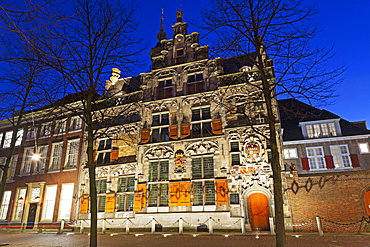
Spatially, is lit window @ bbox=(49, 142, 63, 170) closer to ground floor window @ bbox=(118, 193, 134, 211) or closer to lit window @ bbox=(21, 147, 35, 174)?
lit window @ bbox=(21, 147, 35, 174)

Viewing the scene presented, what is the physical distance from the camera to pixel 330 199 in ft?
43.3

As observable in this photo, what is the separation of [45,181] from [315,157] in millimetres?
23018

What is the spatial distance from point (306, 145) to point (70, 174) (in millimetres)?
20014

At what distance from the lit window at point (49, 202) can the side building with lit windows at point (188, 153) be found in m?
2.94

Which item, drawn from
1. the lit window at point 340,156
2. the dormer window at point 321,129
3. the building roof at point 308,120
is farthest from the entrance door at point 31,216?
the lit window at point 340,156

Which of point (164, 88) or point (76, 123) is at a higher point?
point (164, 88)

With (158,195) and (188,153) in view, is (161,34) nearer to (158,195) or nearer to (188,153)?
(188,153)

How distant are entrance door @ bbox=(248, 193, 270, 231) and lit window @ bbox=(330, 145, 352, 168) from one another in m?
8.69

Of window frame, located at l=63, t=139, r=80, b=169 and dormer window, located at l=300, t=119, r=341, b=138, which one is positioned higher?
dormer window, located at l=300, t=119, r=341, b=138

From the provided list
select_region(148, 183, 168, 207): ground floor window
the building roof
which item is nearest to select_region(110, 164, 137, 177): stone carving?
select_region(148, 183, 168, 207): ground floor window

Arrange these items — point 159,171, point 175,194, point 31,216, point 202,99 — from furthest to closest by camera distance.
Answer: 1. point 31,216
2. point 202,99
3. point 159,171
4. point 175,194

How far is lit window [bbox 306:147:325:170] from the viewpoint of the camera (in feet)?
65.6

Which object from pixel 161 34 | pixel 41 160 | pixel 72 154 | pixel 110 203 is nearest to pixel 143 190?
pixel 110 203

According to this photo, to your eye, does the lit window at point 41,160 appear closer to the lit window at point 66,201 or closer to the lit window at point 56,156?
the lit window at point 56,156
